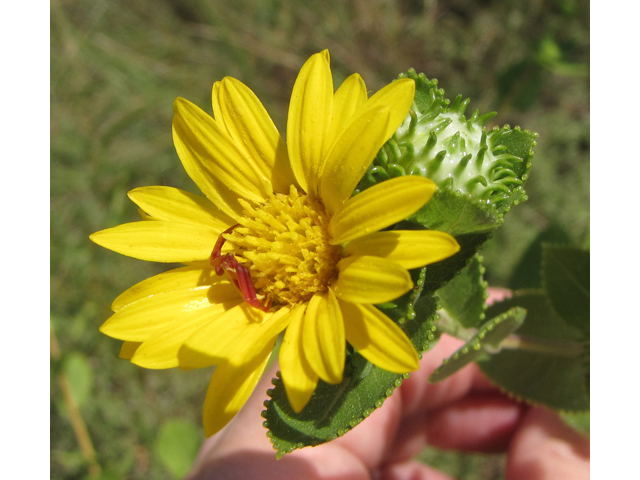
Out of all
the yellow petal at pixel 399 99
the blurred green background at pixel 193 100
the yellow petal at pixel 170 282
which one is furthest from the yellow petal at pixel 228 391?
the blurred green background at pixel 193 100

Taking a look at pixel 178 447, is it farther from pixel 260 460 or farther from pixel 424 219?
pixel 424 219

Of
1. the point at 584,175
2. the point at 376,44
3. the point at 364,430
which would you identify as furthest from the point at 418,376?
the point at 376,44

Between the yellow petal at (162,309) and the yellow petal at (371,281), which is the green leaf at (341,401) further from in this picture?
the yellow petal at (162,309)

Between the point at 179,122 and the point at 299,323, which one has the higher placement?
the point at 179,122

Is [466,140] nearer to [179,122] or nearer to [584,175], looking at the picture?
[179,122]

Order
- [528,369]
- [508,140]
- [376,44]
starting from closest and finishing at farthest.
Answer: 1. [508,140]
2. [528,369]
3. [376,44]

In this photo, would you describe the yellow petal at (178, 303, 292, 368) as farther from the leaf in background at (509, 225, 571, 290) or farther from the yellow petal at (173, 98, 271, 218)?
the leaf in background at (509, 225, 571, 290)

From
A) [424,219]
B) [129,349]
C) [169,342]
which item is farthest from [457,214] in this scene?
[129,349]

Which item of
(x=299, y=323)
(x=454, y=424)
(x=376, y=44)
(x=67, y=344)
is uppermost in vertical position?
(x=376, y=44)
